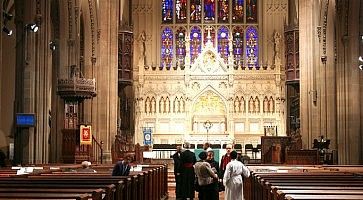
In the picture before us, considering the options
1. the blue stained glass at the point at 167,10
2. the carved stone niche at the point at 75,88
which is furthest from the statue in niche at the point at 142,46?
the carved stone niche at the point at 75,88

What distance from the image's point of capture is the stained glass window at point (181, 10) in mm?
41963

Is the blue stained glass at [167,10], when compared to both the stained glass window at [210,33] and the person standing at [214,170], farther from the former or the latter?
the person standing at [214,170]

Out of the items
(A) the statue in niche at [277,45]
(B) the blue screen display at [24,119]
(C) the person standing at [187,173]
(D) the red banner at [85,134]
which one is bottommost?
(C) the person standing at [187,173]

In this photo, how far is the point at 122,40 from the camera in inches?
1384

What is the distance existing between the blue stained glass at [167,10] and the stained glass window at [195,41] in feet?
5.17

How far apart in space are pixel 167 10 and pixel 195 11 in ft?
5.60

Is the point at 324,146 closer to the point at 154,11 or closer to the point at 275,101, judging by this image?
the point at 275,101

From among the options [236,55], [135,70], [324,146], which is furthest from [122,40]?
[324,146]

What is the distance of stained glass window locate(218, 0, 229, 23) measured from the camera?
41875 mm

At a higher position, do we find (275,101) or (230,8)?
(230,8)

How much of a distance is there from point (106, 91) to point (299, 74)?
30.9ft

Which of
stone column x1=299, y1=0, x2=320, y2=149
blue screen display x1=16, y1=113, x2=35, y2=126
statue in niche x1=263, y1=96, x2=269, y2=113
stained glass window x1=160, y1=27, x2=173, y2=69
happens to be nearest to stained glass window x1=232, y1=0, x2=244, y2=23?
stained glass window x1=160, y1=27, x2=173, y2=69

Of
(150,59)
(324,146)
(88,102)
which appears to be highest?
(150,59)

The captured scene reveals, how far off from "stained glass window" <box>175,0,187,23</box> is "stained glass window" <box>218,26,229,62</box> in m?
2.32
